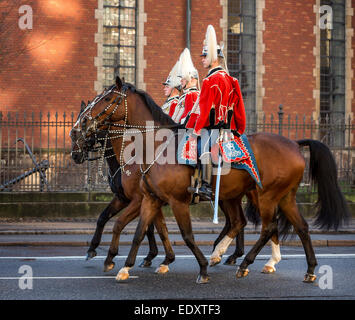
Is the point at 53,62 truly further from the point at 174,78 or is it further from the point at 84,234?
the point at 174,78

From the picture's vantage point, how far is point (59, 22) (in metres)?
20.8

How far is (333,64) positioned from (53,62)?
1076cm

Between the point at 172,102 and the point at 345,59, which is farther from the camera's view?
the point at 345,59

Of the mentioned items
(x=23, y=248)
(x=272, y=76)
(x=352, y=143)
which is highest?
(x=272, y=76)

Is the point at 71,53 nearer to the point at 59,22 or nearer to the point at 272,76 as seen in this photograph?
the point at 59,22

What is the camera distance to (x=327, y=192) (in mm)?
8438

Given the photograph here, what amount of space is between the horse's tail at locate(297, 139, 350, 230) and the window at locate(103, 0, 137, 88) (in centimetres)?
1414

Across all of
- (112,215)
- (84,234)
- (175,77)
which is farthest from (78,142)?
(84,234)

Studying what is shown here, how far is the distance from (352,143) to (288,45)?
430cm

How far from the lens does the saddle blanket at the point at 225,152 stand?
7.59 metres

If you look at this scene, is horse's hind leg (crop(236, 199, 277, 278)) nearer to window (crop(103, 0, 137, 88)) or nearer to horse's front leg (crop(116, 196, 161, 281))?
horse's front leg (crop(116, 196, 161, 281))

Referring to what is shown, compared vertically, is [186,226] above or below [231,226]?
above

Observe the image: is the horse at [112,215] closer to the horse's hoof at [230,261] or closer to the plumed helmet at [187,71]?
the horse's hoof at [230,261]

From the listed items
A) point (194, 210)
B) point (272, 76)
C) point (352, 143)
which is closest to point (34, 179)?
point (194, 210)
